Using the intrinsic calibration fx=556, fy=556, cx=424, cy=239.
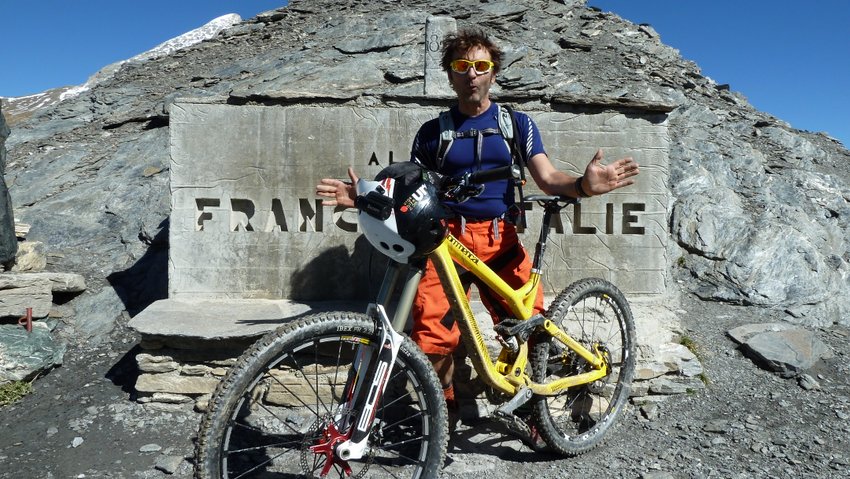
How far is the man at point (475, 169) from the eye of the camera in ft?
10.5

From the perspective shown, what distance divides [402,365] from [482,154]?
4.63 feet

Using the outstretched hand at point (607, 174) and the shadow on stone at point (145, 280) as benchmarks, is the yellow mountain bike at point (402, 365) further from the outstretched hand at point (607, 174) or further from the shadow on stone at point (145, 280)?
the shadow on stone at point (145, 280)

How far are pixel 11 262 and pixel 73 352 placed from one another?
5.44 ft

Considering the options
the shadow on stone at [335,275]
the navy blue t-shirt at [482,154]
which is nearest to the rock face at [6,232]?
the shadow on stone at [335,275]

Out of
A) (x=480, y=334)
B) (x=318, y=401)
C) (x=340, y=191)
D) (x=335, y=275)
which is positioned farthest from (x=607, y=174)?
(x=335, y=275)

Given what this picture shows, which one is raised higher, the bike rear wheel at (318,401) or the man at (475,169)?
the man at (475,169)

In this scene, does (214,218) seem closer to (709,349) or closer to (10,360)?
(10,360)

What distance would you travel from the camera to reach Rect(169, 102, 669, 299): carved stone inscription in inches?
187

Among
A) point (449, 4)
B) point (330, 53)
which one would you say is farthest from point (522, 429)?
point (449, 4)

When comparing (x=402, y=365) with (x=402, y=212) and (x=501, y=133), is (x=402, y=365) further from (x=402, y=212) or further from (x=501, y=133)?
(x=501, y=133)

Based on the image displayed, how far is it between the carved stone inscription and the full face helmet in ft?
7.62

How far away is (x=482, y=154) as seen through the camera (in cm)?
334

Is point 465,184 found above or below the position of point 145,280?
above

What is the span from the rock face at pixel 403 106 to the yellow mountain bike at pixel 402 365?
2.23 meters
